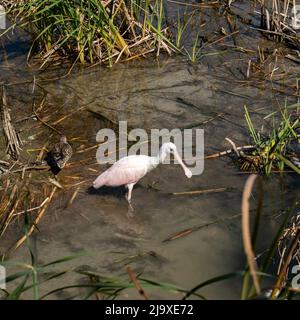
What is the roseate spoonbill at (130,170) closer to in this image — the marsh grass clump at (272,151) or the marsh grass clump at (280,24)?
the marsh grass clump at (272,151)

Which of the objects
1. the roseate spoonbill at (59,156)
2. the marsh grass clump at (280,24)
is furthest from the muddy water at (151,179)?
the marsh grass clump at (280,24)

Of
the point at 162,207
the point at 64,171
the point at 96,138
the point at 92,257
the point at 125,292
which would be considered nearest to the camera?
the point at 125,292

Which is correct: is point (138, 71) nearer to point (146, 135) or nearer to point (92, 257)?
point (146, 135)

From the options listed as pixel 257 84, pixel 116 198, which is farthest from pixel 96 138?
pixel 257 84

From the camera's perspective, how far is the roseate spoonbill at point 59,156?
18.7 feet

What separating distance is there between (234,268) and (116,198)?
4.37 ft

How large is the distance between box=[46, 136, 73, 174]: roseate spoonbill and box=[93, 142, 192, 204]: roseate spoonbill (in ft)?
1.23

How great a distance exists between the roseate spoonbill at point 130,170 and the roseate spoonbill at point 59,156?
375 mm

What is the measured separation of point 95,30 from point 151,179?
2.06 metres

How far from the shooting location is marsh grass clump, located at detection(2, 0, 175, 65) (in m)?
6.98

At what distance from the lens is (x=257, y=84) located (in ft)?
23.1

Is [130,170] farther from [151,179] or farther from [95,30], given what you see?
[95,30]

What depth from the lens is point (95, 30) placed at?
23.3 feet

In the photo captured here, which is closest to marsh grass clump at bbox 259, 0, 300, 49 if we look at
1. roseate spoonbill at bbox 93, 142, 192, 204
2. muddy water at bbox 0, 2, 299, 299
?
muddy water at bbox 0, 2, 299, 299
